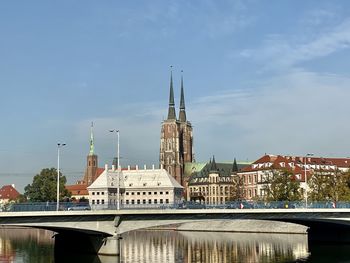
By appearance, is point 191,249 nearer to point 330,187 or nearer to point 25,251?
point 25,251

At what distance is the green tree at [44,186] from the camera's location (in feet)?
383

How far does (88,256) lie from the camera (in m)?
68.9

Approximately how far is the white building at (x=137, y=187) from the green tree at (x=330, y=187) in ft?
173

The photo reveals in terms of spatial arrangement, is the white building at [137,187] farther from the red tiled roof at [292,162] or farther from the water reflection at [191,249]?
the water reflection at [191,249]

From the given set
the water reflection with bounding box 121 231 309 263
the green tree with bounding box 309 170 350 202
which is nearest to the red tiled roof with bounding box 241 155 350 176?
the green tree with bounding box 309 170 350 202

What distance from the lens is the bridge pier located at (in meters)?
66.9

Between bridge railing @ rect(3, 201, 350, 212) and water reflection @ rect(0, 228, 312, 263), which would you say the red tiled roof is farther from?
bridge railing @ rect(3, 201, 350, 212)

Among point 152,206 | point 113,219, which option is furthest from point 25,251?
point 152,206

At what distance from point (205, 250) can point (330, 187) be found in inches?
1718

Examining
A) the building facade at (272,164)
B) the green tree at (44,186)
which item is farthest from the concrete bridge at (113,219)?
the building facade at (272,164)

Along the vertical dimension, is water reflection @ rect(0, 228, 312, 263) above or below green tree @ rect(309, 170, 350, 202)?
below

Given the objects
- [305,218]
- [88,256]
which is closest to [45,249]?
[88,256]

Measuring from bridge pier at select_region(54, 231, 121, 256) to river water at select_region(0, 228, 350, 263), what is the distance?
126 cm

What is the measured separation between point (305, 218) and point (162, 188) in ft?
313
